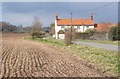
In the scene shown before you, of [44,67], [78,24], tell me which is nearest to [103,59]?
[44,67]

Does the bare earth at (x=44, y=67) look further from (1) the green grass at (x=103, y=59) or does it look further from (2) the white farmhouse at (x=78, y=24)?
(2) the white farmhouse at (x=78, y=24)

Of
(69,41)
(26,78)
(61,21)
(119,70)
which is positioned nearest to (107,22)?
(61,21)

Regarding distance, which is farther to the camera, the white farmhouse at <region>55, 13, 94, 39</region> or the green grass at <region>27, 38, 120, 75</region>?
the white farmhouse at <region>55, 13, 94, 39</region>

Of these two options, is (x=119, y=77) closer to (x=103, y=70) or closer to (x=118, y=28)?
(x=103, y=70)

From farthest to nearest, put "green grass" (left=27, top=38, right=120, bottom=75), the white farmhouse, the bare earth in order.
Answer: the white farmhouse
"green grass" (left=27, top=38, right=120, bottom=75)
the bare earth

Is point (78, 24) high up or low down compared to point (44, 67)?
up

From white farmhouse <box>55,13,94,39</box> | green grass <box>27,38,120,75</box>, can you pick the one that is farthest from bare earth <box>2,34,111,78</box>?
white farmhouse <box>55,13,94,39</box>

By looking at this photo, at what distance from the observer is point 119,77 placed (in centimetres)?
709

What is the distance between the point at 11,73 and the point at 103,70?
15.1 feet

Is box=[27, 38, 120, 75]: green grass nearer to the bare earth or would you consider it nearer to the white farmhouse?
the bare earth

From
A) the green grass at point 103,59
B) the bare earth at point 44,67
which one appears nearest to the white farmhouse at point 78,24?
the green grass at point 103,59

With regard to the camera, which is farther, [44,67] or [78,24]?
[78,24]

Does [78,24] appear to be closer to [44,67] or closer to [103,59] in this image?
[103,59]

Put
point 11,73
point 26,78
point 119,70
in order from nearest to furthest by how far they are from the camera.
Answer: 1. point 26,78
2. point 11,73
3. point 119,70
